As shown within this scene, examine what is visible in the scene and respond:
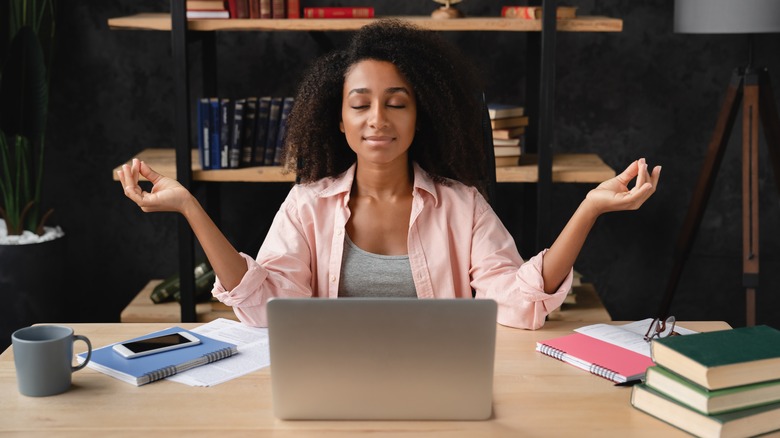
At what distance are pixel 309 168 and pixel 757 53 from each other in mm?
1865

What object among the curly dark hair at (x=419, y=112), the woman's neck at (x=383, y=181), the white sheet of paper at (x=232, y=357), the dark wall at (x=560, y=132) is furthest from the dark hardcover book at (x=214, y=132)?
the white sheet of paper at (x=232, y=357)

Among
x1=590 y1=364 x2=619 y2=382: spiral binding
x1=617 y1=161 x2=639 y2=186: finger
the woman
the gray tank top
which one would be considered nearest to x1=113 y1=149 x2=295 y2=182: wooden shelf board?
the woman

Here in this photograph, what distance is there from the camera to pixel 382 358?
50.7 inches

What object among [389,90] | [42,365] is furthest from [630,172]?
[42,365]

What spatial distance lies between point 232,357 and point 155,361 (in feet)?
0.42

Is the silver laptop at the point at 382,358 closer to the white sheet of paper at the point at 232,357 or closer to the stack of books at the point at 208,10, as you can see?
the white sheet of paper at the point at 232,357

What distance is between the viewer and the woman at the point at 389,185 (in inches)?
75.6

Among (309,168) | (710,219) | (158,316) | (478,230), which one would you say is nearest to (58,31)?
(158,316)

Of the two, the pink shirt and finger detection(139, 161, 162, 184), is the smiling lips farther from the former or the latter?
finger detection(139, 161, 162, 184)

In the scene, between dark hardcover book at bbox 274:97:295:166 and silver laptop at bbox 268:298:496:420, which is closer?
silver laptop at bbox 268:298:496:420

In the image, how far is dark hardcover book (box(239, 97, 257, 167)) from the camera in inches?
112

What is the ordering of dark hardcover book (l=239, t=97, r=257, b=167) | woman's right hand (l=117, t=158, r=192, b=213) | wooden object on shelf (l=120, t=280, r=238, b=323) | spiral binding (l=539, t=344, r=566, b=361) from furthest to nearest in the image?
wooden object on shelf (l=120, t=280, r=238, b=323)
dark hardcover book (l=239, t=97, r=257, b=167)
woman's right hand (l=117, t=158, r=192, b=213)
spiral binding (l=539, t=344, r=566, b=361)

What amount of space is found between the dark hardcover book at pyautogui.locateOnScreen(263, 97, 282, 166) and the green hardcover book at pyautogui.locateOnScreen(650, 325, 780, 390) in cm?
172

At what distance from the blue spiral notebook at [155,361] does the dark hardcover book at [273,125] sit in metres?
1.32
